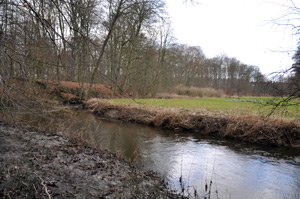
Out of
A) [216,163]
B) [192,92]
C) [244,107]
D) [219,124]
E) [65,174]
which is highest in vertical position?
[192,92]

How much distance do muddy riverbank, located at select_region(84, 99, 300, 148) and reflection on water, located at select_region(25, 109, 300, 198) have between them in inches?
21.5

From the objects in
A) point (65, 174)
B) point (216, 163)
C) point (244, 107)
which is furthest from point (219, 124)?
point (65, 174)

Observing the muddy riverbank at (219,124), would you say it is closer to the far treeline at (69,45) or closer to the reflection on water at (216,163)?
the reflection on water at (216,163)

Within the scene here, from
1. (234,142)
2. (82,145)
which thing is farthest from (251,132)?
(82,145)

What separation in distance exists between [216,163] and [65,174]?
13.2 feet

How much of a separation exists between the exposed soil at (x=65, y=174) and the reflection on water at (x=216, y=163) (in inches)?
31.5

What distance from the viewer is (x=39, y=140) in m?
5.61

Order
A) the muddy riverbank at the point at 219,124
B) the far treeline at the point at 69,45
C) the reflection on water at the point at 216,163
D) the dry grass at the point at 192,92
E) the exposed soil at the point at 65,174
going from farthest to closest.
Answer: the dry grass at the point at 192,92, the muddy riverbank at the point at 219,124, the reflection on water at the point at 216,163, the exposed soil at the point at 65,174, the far treeline at the point at 69,45

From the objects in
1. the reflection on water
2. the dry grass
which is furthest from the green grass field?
the dry grass

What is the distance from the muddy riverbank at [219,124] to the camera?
23.5ft

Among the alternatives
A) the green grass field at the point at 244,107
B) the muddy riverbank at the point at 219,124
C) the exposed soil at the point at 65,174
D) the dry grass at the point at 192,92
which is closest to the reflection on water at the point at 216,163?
the muddy riverbank at the point at 219,124

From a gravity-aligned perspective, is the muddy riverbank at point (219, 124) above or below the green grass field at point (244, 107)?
below

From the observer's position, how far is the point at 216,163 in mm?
5465

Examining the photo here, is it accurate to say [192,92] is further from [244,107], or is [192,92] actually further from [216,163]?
[216,163]
